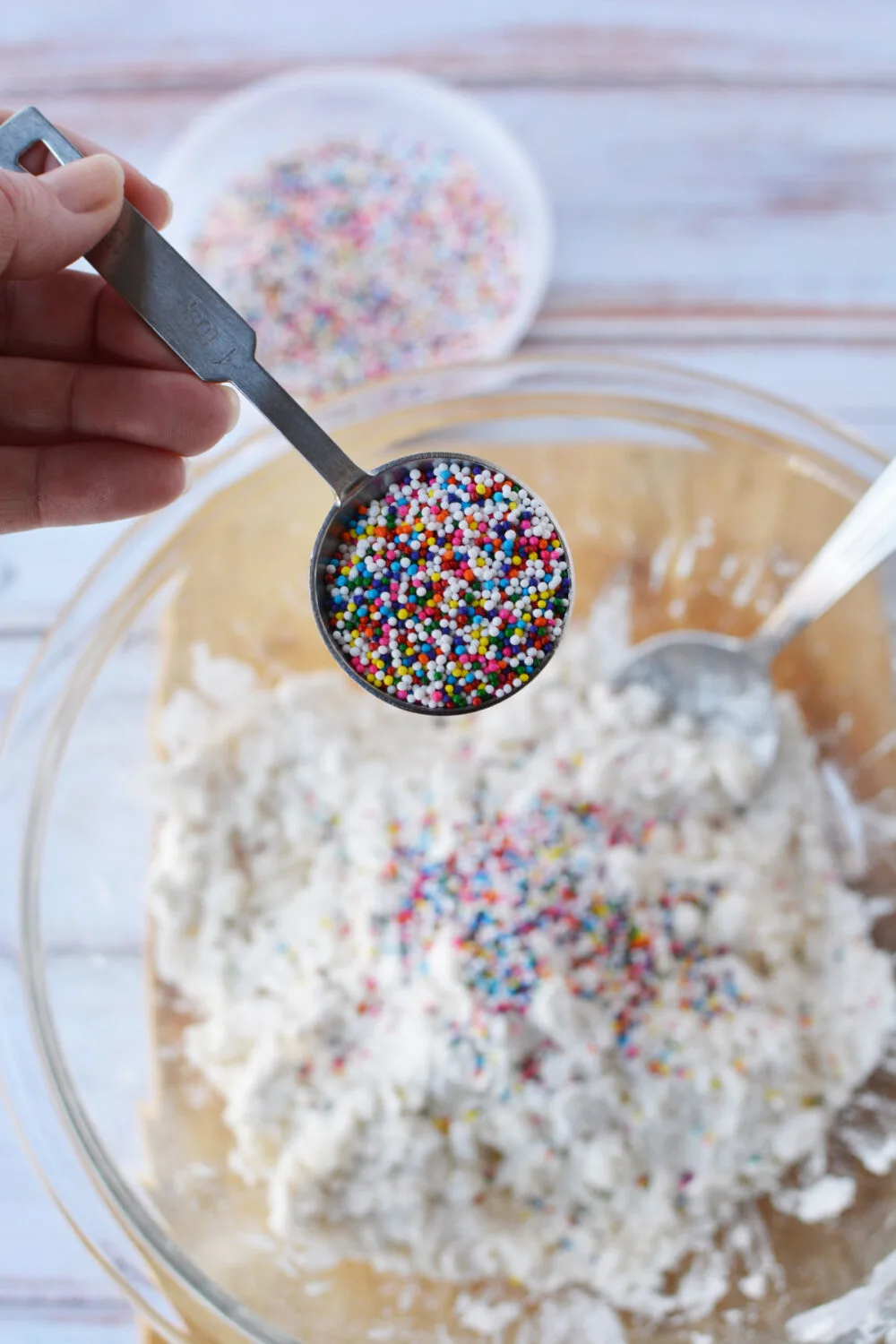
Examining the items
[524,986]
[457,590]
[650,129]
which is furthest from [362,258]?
[524,986]

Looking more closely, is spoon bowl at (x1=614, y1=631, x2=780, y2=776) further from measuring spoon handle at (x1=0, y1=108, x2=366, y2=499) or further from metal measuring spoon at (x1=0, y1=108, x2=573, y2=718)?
measuring spoon handle at (x1=0, y1=108, x2=366, y2=499)

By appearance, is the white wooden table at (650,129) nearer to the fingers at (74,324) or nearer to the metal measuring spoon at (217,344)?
the fingers at (74,324)

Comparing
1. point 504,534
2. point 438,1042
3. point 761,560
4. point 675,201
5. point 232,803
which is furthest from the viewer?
point 675,201

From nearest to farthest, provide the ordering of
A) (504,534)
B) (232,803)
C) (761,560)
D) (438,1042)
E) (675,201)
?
(504,534), (438,1042), (232,803), (761,560), (675,201)

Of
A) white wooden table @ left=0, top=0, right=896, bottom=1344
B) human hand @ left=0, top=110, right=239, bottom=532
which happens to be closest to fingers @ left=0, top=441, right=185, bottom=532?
human hand @ left=0, top=110, right=239, bottom=532

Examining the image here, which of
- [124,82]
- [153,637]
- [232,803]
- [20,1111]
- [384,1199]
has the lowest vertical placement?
[384,1199]

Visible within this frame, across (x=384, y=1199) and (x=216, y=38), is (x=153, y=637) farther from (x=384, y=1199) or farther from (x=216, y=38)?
(x=216, y=38)

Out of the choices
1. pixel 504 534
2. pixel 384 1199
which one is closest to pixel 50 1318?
pixel 384 1199
